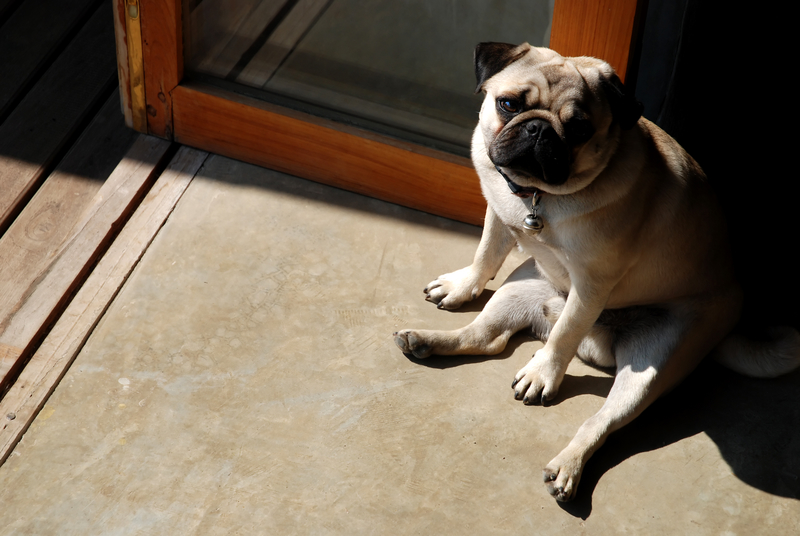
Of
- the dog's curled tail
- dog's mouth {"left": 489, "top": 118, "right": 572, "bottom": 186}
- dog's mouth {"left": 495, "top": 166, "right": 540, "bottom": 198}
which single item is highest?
dog's mouth {"left": 489, "top": 118, "right": 572, "bottom": 186}

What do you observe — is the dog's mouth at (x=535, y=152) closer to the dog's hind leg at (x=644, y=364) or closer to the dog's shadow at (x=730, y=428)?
the dog's hind leg at (x=644, y=364)

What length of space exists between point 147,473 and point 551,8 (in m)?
2.24

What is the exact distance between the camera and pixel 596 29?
9.08ft

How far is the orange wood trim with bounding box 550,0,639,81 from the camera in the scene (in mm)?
2709

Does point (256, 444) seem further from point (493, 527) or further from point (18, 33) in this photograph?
point (18, 33)

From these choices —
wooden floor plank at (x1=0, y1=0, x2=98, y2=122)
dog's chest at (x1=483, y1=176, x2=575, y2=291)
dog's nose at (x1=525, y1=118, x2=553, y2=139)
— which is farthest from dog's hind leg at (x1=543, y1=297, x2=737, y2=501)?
wooden floor plank at (x1=0, y1=0, x2=98, y2=122)

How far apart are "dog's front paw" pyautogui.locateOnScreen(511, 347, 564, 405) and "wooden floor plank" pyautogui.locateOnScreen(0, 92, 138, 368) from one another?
1.96 metres

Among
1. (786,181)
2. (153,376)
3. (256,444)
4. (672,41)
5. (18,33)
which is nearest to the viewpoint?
(256,444)

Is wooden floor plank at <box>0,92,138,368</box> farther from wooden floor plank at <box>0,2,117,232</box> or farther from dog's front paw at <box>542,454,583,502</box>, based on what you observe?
dog's front paw at <box>542,454,583,502</box>

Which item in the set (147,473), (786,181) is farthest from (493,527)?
(786,181)

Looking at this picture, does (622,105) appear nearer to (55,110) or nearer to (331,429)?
(331,429)

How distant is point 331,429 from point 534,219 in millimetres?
992

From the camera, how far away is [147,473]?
2.35m

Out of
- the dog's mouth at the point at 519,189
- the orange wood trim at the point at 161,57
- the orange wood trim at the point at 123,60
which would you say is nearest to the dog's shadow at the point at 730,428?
the dog's mouth at the point at 519,189
